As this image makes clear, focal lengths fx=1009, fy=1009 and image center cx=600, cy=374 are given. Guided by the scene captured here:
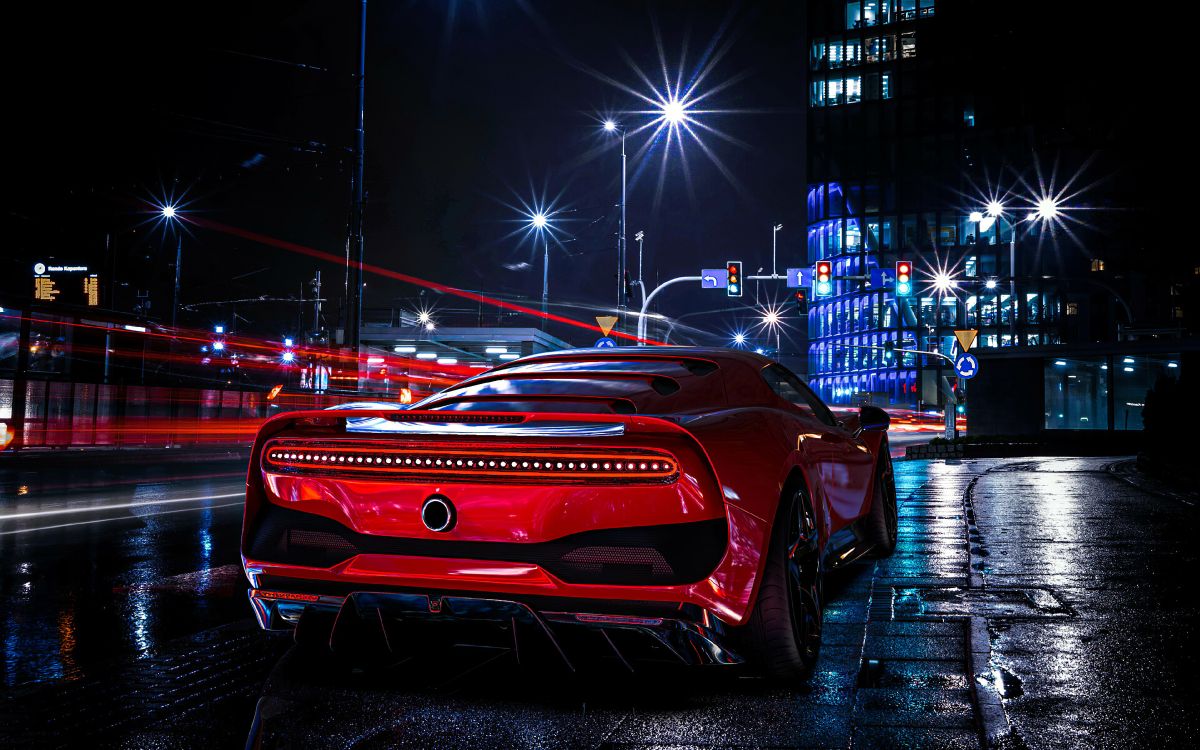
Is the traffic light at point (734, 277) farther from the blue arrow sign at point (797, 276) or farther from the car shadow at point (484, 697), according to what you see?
the car shadow at point (484, 697)

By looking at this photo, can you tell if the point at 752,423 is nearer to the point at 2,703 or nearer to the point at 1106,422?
the point at 2,703

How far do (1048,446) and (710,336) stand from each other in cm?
7656

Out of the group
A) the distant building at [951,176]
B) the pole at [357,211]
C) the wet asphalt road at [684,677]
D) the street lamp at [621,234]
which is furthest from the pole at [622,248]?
the distant building at [951,176]

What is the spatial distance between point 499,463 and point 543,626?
21.0 inches

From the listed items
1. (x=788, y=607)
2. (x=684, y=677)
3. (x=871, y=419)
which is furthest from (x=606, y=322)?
(x=788, y=607)

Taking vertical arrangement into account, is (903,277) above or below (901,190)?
below

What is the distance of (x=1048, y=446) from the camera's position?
105 ft

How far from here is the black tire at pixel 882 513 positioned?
256 inches

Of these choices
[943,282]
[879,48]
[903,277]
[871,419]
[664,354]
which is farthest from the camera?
[879,48]

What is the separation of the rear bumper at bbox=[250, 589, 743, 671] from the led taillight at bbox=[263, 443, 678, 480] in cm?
40

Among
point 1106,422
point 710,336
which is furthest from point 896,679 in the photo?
point 710,336

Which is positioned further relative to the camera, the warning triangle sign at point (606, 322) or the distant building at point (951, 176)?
the distant building at point (951, 176)

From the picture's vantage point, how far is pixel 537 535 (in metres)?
3.22

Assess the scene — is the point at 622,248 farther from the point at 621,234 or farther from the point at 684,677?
the point at 684,677
